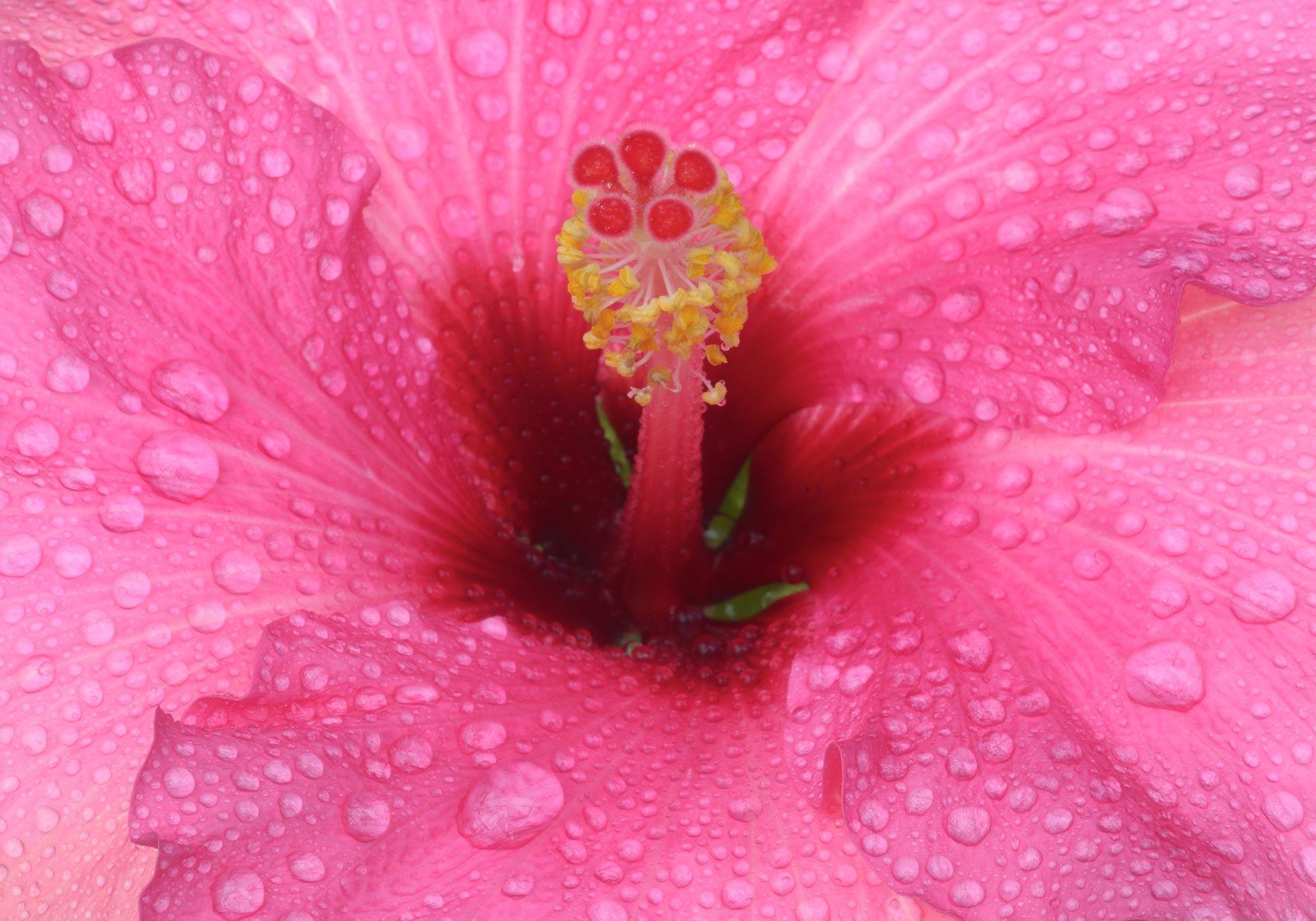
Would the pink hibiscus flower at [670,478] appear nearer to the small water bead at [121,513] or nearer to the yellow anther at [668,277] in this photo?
the small water bead at [121,513]

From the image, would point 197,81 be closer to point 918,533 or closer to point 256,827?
point 256,827

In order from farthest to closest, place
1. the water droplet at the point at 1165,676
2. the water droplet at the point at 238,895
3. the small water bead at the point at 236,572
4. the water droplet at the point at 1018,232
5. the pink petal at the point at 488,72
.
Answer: the pink petal at the point at 488,72 < the water droplet at the point at 1018,232 < the small water bead at the point at 236,572 < the water droplet at the point at 1165,676 < the water droplet at the point at 238,895

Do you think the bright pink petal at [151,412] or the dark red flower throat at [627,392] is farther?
the dark red flower throat at [627,392]

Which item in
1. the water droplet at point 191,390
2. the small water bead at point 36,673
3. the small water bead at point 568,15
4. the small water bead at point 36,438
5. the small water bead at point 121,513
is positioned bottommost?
the small water bead at point 36,673

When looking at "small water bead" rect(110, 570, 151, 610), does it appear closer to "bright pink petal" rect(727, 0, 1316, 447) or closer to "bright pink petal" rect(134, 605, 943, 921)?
"bright pink petal" rect(134, 605, 943, 921)

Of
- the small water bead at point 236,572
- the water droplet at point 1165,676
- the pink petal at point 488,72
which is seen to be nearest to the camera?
the water droplet at point 1165,676

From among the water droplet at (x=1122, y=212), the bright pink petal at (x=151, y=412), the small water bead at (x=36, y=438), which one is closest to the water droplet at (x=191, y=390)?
the bright pink petal at (x=151, y=412)

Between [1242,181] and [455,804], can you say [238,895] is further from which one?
[1242,181]

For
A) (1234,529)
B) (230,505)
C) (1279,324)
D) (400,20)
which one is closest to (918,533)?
(1234,529)
